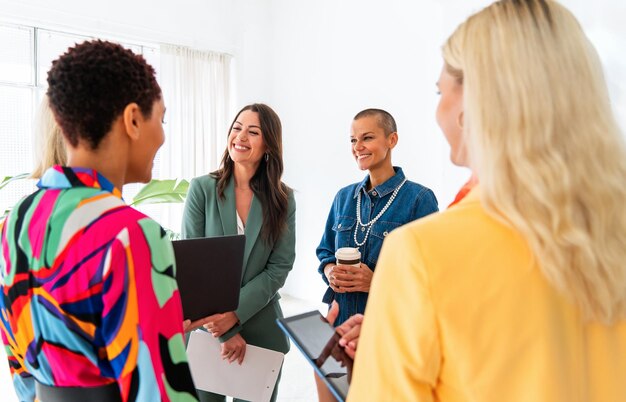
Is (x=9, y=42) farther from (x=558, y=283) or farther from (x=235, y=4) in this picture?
(x=558, y=283)

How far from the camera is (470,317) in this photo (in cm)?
59

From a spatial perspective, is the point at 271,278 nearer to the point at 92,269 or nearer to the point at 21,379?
the point at 21,379

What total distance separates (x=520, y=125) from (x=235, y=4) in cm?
517

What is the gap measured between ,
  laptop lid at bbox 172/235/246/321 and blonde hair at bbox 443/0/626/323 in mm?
906

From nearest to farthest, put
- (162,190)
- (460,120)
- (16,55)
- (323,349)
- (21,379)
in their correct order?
(460,120), (21,379), (323,349), (162,190), (16,55)

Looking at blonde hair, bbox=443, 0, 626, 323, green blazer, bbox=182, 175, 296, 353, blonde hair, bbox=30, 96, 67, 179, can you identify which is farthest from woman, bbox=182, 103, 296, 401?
blonde hair, bbox=443, 0, 626, 323

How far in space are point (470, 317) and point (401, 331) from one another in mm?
89

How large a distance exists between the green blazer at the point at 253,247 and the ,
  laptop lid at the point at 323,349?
0.72 metres

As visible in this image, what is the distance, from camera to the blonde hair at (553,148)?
0.59 metres

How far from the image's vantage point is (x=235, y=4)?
5.18m

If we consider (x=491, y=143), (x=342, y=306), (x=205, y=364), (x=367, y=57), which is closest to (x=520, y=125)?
(x=491, y=143)

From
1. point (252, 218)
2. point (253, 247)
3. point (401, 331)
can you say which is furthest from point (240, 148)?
point (401, 331)

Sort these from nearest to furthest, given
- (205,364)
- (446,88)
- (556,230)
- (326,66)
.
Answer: (556,230)
(446,88)
(205,364)
(326,66)

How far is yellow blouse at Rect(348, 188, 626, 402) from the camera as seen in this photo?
1.93ft
